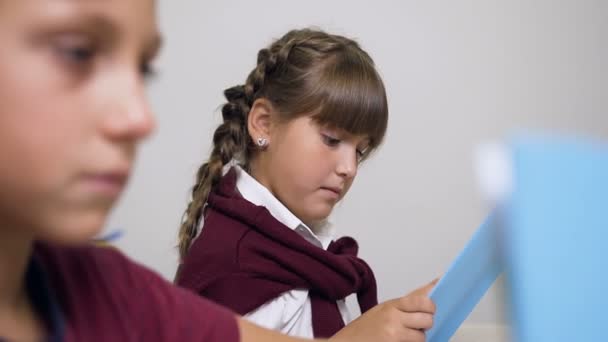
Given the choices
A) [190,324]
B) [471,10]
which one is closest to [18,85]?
[190,324]

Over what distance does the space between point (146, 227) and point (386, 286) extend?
53 cm

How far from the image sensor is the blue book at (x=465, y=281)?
1.55 ft

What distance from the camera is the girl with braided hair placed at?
0.80 meters

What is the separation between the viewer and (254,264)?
795 mm

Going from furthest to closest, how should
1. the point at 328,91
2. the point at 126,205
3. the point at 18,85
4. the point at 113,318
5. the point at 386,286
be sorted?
1. the point at 386,286
2. the point at 126,205
3. the point at 328,91
4. the point at 113,318
5. the point at 18,85

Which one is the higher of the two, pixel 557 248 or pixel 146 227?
pixel 557 248

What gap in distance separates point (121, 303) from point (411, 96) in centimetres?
116

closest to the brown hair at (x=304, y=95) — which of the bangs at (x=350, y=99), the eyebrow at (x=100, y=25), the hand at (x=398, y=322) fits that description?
the bangs at (x=350, y=99)

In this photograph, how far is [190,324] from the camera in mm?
451

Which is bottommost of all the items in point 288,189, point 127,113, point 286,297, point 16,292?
point 286,297

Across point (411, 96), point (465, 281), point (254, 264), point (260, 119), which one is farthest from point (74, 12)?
point (411, 96)

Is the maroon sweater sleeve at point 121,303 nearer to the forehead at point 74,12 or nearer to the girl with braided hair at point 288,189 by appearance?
the forehead at point 74,12

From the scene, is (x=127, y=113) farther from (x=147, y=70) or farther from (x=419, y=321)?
(x=419, y=321)

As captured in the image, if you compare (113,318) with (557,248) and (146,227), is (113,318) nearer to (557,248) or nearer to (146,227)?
(557,248)
